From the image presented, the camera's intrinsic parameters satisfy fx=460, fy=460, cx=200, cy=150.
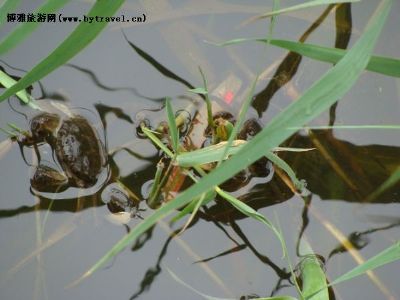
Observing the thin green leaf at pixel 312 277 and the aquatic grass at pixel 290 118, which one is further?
the thin green leaf at pixel 312 277

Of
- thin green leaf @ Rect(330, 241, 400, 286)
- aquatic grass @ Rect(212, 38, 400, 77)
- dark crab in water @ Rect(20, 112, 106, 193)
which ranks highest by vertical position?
aquatic grass @ Rect(212, 38, 400, 77)

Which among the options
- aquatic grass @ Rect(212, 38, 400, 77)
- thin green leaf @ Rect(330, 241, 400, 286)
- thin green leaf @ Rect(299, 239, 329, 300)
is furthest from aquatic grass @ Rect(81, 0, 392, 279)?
thin green leaf @ Rect(299, 239, 329, 300)

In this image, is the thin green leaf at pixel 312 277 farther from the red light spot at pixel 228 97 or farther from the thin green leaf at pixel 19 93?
the thin green leaf at pixel 19 93

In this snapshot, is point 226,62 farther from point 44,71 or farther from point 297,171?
point 44,71

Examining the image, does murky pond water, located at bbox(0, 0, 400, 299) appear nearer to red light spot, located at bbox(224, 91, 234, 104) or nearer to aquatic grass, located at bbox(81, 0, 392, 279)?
red light spot, located at bbox(224, 91, 234, 104)

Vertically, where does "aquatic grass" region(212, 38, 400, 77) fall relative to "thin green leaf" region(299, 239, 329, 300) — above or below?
above

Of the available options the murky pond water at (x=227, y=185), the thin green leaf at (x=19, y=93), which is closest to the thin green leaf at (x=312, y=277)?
the murky pond water at (x=227, y=185)

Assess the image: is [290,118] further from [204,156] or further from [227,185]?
[227,185]
